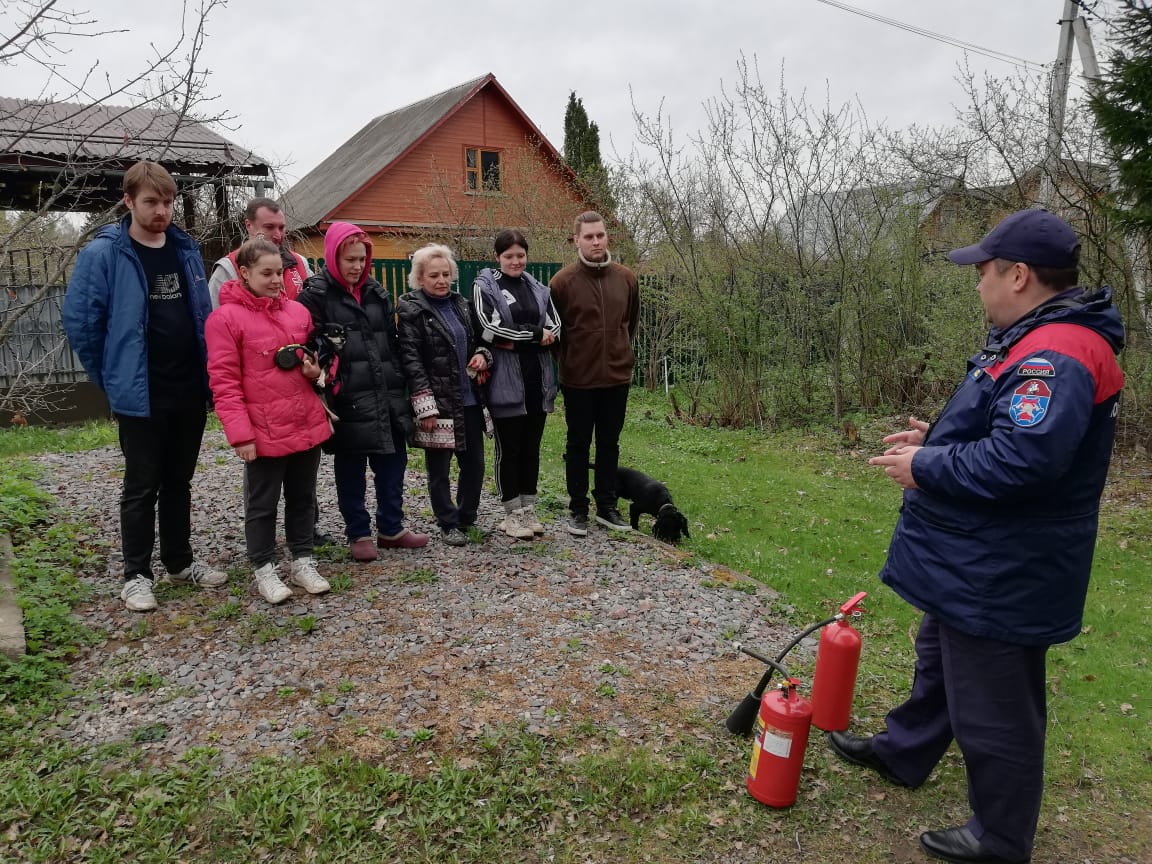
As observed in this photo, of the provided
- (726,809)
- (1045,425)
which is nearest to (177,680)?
(726,809)

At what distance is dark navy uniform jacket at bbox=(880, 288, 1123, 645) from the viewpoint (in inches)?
92.4

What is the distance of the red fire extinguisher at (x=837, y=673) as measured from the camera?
3383mm

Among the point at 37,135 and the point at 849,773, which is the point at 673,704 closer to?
the point at 849,773

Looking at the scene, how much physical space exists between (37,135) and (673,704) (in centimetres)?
437

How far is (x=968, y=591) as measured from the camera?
2.58m

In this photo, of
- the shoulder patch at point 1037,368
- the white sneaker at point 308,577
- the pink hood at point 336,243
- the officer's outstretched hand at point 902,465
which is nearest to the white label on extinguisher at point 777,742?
the officer's outstretched hand at point 902,465

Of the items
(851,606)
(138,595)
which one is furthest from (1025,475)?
(138,595)

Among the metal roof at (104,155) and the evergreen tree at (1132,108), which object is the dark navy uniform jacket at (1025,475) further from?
the evergreen tree at (1132,108)

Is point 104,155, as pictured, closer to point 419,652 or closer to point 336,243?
point 336,243

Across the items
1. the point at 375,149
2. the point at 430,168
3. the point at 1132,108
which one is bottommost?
the point at 1132,108

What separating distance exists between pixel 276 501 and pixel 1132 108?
7.61 meters

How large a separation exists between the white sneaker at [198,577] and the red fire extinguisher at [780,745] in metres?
3.21

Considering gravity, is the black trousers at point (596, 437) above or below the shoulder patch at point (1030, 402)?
below

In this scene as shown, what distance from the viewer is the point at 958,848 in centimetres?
278
